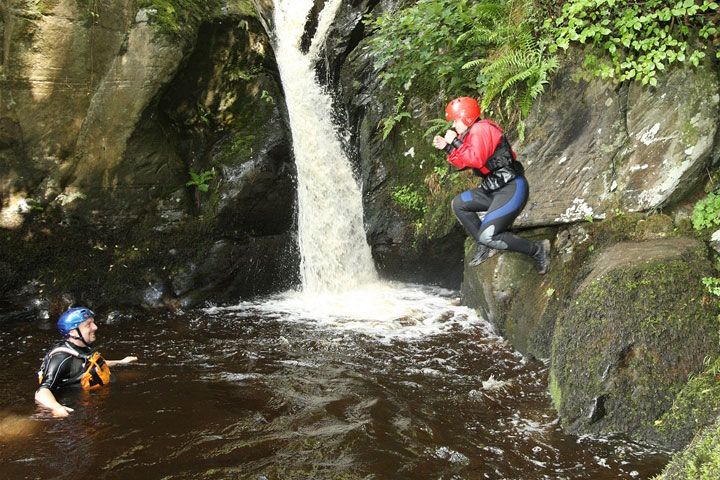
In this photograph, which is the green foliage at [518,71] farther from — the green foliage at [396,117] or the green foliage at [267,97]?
the green foliage at [267,97]

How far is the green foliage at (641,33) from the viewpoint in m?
5.78

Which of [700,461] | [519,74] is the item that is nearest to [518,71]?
[519,74]

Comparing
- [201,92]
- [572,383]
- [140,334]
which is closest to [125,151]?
[201,92]

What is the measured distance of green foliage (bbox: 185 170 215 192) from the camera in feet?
34.5

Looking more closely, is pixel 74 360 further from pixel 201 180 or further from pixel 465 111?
pixel 201 180

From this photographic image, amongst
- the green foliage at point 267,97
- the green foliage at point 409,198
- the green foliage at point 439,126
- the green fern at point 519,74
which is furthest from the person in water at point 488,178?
the green foliage at point 267,97

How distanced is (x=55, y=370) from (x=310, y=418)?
2.79 meters

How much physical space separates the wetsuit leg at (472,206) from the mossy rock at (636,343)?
165 cm

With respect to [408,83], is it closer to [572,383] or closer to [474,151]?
[474,151]

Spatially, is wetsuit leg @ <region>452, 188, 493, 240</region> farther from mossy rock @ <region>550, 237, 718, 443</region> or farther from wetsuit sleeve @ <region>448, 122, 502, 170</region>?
mossy rock @ <region>550, 237, 718, 443</region>

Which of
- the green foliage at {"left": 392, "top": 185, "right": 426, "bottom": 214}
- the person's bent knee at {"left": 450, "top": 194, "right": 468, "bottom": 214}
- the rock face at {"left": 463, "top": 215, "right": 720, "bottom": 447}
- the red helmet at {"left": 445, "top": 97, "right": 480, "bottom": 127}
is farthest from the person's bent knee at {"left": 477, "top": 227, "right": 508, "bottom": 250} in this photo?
the green foliage at {"left": 392, "top": 185, "right": 426, "bottom": 214}

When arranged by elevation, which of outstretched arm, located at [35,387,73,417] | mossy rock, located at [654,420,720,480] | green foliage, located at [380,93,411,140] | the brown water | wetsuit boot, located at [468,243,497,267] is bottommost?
the brown water

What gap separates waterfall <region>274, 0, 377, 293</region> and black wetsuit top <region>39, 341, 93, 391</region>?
540cm

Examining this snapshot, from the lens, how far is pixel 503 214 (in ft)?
19.7
